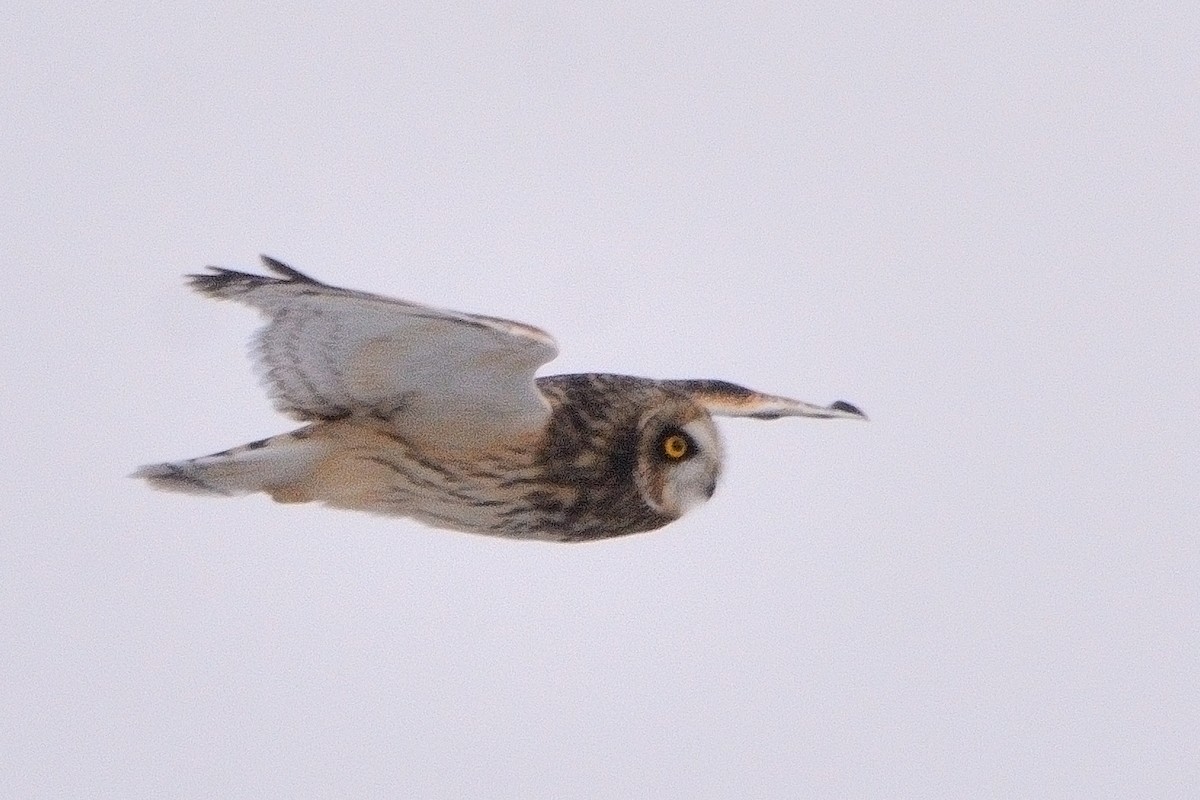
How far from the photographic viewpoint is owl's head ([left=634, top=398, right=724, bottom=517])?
474cm

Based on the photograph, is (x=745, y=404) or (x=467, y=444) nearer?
(x=467, y=444)

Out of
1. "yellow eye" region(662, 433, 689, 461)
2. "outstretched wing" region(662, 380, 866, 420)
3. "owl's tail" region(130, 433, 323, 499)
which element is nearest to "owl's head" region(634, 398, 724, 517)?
"yellow eye" region(662, 433, 689, 461)

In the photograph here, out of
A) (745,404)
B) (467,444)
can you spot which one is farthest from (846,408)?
(467,444)

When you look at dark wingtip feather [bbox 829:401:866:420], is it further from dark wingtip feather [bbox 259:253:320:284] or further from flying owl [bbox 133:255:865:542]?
dark wingtip feather [bbox 259:253:320:284]

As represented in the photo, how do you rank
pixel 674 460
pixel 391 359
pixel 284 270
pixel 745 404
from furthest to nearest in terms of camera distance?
1. pixel 745 404
2. pixel 674 460
3. pixel 391 359
4. pixel 284 270

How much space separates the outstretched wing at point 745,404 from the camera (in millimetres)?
5189

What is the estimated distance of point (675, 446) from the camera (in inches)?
189

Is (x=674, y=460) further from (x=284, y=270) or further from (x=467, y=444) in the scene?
(x=284, y=270)

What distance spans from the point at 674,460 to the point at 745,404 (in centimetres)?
54

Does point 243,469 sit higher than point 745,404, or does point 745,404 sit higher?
point 745,404

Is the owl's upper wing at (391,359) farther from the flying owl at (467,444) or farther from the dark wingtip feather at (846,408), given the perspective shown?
the dark wingtip feather at (846,408)

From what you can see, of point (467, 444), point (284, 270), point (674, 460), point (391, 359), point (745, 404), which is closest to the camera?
point (284, 270)

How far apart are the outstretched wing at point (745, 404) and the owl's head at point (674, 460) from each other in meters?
0.31

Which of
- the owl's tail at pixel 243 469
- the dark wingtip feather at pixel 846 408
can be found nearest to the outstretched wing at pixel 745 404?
the dark wingtip feather at pixel 846 408
